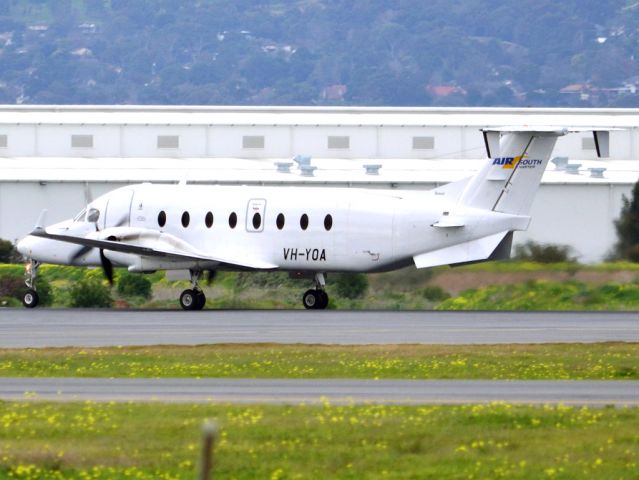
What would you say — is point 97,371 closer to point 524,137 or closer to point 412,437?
point 412,437

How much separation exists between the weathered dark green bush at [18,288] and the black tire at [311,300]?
823cm

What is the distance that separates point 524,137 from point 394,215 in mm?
3973

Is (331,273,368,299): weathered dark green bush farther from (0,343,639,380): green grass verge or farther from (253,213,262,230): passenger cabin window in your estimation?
(0,343,639,380): green grass verge

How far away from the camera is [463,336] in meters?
33.1

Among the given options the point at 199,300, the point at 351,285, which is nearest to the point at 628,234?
the point at 351,285

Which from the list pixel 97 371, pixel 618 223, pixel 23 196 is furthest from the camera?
pixel 23 196

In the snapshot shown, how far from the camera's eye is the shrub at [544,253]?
4350 centimetres

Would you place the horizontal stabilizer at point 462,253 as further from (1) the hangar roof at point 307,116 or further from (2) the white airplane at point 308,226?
(1) the hangar roof at point 307,116

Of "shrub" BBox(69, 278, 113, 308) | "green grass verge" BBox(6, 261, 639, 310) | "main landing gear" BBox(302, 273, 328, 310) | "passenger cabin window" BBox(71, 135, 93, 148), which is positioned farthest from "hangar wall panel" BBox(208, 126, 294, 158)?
"main landing gear" BBox(302, 273, 328, 310)

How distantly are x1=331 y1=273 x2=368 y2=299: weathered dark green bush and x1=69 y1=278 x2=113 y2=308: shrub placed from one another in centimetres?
675

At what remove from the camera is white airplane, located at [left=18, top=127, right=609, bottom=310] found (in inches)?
1626

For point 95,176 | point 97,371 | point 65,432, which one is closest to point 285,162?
point 95,176

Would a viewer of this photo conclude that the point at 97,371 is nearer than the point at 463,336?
Yes

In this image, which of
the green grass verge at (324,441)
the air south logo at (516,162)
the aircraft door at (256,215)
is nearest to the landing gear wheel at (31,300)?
the aircraft door at (256,215)
